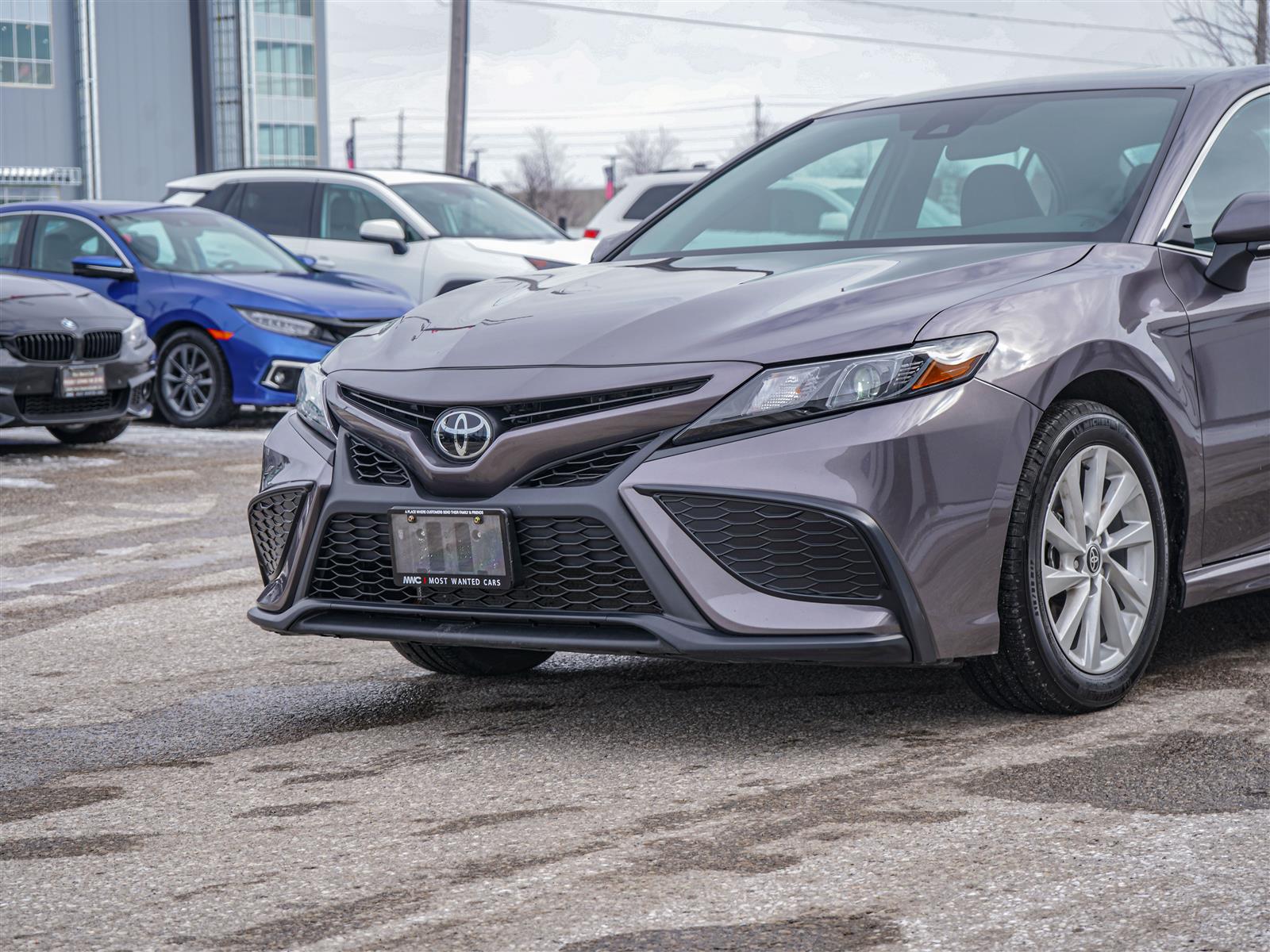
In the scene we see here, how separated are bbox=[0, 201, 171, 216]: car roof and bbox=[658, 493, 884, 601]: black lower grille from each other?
10292mm

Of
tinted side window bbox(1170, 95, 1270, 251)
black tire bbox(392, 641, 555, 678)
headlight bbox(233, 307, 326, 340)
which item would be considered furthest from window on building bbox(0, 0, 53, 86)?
tinted side window bbox(1170, 95, 1270, 251)

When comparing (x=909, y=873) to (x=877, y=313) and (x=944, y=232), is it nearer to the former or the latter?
(x=877, y=313)

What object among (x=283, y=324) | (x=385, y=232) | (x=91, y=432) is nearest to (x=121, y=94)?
(x=385, y=232)

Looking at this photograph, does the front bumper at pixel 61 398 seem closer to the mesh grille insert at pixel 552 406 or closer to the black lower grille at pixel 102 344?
the black lower grille at pixel 102 344

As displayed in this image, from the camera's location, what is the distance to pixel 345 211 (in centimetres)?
1567

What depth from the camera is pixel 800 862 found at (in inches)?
123

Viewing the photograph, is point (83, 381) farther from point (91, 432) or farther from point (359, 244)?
point (359, 244)

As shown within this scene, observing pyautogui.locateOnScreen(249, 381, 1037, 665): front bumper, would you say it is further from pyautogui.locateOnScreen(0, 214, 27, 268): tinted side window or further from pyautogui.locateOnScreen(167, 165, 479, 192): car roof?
pyautogui.locateOnScreen(167, 165, 479, 192): car roof

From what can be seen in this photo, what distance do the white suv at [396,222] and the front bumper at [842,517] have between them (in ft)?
35.2

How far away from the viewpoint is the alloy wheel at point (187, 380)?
1238 centimetres

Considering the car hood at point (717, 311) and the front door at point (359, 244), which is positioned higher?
the car hood at point (717, 311)

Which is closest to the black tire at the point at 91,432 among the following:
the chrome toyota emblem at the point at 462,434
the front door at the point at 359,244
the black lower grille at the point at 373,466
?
the front door at the point at 359,244

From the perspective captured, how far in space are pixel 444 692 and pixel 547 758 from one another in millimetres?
822

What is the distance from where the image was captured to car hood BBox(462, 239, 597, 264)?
14.9 m
